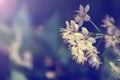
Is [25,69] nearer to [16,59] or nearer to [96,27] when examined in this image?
[16,59]

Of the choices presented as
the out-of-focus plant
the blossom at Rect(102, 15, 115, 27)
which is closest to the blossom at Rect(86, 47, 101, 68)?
the out-of-focus plant

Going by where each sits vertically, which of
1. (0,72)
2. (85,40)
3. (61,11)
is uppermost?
(61,11)

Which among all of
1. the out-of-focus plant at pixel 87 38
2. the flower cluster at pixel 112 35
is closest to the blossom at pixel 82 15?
the out-of-focus plant at pixel 87 38

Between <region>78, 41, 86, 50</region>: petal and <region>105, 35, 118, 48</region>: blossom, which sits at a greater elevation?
<region>105, 35, 118, 48</region>: blossom

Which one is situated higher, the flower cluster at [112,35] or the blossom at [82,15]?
the blossom at [82,15]

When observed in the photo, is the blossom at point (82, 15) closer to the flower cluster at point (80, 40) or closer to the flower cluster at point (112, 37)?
the flower cluster at point (80, 40)

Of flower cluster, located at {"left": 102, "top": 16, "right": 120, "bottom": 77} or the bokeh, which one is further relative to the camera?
flower cluster, located at {"left": 102, "top": 16, "right": 120, "bottom": 77}

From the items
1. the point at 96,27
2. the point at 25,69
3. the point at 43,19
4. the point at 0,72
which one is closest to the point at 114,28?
the point at 96,27

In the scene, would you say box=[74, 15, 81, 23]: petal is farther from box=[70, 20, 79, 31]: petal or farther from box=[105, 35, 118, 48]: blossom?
box=[105, 35, 118, 48]: blossom
